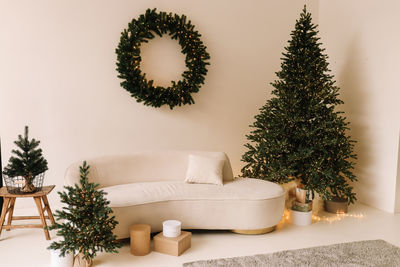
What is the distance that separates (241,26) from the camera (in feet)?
15.4

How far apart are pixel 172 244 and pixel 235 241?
64cm

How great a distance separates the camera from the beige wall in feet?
13.0

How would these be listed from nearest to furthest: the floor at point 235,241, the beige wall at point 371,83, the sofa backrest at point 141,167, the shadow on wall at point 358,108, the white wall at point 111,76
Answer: the floor at point 235,241 → the sofa backrest at point 141,167 → the white wall at point 111,76 → the beige wall at point 371,83 → the shadow on wall at point 358,108

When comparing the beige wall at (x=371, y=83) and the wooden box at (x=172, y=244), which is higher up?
the beige wall at (x=371, y=83)

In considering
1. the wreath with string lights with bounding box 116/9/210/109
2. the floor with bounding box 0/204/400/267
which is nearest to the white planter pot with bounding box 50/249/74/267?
the floor with bounding box 0/204/400/267

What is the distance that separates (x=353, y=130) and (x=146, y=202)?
9.69ft

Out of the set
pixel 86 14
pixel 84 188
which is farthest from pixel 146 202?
pixel 86 14

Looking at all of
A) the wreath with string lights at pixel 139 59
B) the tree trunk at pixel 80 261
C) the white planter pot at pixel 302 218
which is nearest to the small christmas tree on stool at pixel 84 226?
the tree trunk at pixel 80 261

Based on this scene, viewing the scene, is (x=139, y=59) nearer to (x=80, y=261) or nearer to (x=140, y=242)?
(x=140, y=242)

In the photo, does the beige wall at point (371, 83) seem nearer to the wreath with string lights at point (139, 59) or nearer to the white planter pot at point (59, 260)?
the wreath with string lights at point (139, 59)

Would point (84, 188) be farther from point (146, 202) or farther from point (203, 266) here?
point (203, 266)

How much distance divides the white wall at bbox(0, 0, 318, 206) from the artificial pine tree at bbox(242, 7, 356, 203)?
0.97 m

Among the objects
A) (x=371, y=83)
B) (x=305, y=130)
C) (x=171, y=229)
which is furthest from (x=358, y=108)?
(x=171, y=229)

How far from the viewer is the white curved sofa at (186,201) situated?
3020 millimetres
